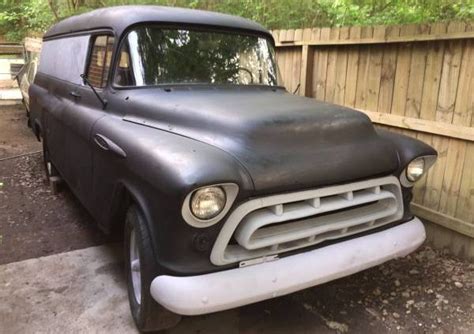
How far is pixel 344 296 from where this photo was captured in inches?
130

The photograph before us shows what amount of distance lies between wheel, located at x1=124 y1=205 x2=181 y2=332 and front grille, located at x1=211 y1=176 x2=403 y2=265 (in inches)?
16.5

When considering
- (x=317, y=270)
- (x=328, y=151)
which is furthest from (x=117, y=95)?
(x=317, y=270)

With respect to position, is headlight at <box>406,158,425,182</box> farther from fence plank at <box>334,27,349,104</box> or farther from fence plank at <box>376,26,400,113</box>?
fence plank at <box>334,27,349,104</box>

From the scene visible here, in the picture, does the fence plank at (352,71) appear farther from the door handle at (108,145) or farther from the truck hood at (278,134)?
the door handle at (108,145)

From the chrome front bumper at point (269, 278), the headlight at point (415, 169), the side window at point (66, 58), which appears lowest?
the chrome front bumper at point (269, 278)

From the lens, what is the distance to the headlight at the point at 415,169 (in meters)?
2.93

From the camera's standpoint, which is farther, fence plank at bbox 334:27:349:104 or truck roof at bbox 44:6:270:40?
fence plank at bbox 334:27:349:104

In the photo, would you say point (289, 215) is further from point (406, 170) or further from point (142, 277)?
point (406, 170)

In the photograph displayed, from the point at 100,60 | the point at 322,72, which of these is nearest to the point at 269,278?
the point at 100,60

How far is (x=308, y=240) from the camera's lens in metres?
2.54

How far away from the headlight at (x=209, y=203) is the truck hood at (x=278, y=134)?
21 centimetres

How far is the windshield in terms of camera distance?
11.0ft

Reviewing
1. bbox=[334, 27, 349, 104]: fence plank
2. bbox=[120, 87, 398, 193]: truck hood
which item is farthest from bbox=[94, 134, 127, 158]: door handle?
bbox=[334, 27, 349, 104]: fence plank

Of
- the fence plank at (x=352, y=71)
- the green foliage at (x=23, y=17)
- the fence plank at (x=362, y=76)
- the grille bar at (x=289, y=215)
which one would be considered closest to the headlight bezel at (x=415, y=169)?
the grille bar at (x=289, y=215)
